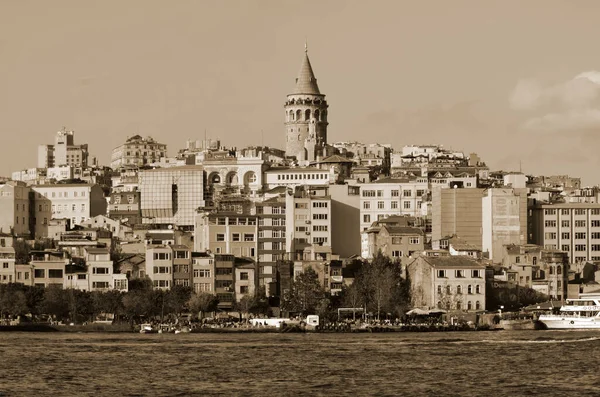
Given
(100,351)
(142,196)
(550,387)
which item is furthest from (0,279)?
(550,387)

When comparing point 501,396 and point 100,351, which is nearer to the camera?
point 501,396

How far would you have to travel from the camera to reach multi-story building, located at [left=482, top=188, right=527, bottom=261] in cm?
11262

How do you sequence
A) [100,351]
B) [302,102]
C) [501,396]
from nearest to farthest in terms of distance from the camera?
[501,396]
[100,351]
[302,102]

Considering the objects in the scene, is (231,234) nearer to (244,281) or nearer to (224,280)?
(244,281)

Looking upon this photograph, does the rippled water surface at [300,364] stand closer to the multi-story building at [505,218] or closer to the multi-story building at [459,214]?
the multi-story building at [505,218]

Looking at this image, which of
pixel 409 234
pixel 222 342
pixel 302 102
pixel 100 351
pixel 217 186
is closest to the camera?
pixel 100 351

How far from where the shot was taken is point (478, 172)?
13975 centimetres

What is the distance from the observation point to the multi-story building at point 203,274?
101 m

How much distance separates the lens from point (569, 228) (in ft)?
383

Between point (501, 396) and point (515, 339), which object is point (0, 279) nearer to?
point (515, 339)

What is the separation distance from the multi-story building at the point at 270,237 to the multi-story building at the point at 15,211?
2373 centimetres

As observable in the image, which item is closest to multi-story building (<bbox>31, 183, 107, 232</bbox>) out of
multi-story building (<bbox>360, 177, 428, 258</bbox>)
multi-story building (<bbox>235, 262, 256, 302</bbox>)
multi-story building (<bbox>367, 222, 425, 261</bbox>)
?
multi-story building (<bbox>360, 177, 428, 258</bbox>)

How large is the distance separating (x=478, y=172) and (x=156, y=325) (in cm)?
5310

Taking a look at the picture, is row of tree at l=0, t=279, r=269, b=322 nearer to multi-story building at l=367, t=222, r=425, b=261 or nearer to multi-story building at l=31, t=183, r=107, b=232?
multi-story building at l=367, t=222, r=425, b=261
